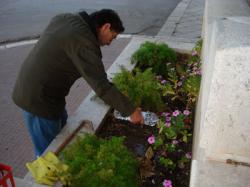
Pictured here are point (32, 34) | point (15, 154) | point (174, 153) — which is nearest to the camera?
point (174, 153)

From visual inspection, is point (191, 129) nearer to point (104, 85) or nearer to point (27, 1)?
point (104, 85)

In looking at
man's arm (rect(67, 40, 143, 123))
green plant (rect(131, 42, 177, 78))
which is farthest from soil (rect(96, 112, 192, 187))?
green plant (rect(131, 42, 177, 78))

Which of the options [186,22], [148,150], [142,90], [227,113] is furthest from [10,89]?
[227,113]

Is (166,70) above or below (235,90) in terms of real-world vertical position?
below

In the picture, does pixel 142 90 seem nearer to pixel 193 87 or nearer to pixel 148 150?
pixel 193 87

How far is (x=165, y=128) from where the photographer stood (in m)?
3.02

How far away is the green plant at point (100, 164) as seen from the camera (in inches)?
86.1

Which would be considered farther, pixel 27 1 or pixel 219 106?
pixel 27 1

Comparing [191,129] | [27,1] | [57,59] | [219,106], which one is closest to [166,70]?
[191,129]

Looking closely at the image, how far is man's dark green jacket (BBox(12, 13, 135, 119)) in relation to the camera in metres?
2.30

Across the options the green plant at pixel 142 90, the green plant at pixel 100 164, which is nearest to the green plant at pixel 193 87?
the green plant at pixel 142 90

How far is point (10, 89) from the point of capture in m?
5.12

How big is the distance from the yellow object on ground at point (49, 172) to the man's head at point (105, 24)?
0.97 meters

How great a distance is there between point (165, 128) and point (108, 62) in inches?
122
